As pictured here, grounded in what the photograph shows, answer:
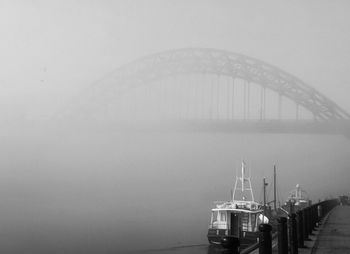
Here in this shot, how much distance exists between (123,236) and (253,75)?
3246cm

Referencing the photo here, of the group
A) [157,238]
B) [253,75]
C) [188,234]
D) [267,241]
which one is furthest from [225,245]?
[253,75]

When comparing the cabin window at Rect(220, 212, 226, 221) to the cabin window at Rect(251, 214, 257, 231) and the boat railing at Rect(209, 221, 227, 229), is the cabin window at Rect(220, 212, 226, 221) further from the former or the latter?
the cabin window at Rect(251, 214, 257, 231)

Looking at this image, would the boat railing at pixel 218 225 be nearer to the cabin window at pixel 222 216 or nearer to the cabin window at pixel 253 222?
the cabin window at pixel 222 216

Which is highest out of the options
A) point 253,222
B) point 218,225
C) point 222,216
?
point 222,216

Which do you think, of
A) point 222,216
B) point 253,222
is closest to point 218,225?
Result: point 222,216

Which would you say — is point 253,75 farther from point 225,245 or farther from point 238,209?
point 225,245

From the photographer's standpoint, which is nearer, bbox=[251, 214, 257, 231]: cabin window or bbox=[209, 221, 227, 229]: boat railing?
bbox=[251, 214, 257, 231]: cabin window

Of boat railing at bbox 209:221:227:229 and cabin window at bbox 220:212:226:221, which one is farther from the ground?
cabin window at bbox 220:212:226:221

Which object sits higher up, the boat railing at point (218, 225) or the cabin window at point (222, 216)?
the cabin window at point (222, 216)

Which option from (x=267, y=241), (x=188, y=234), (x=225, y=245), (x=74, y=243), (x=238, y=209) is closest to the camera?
(x=225, y=245)

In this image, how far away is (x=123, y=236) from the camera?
40469mm

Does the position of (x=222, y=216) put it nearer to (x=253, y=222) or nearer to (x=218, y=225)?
(x=218, y=225)

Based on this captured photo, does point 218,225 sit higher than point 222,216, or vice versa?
point 222,216

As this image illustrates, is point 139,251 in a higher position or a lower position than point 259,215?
lower
